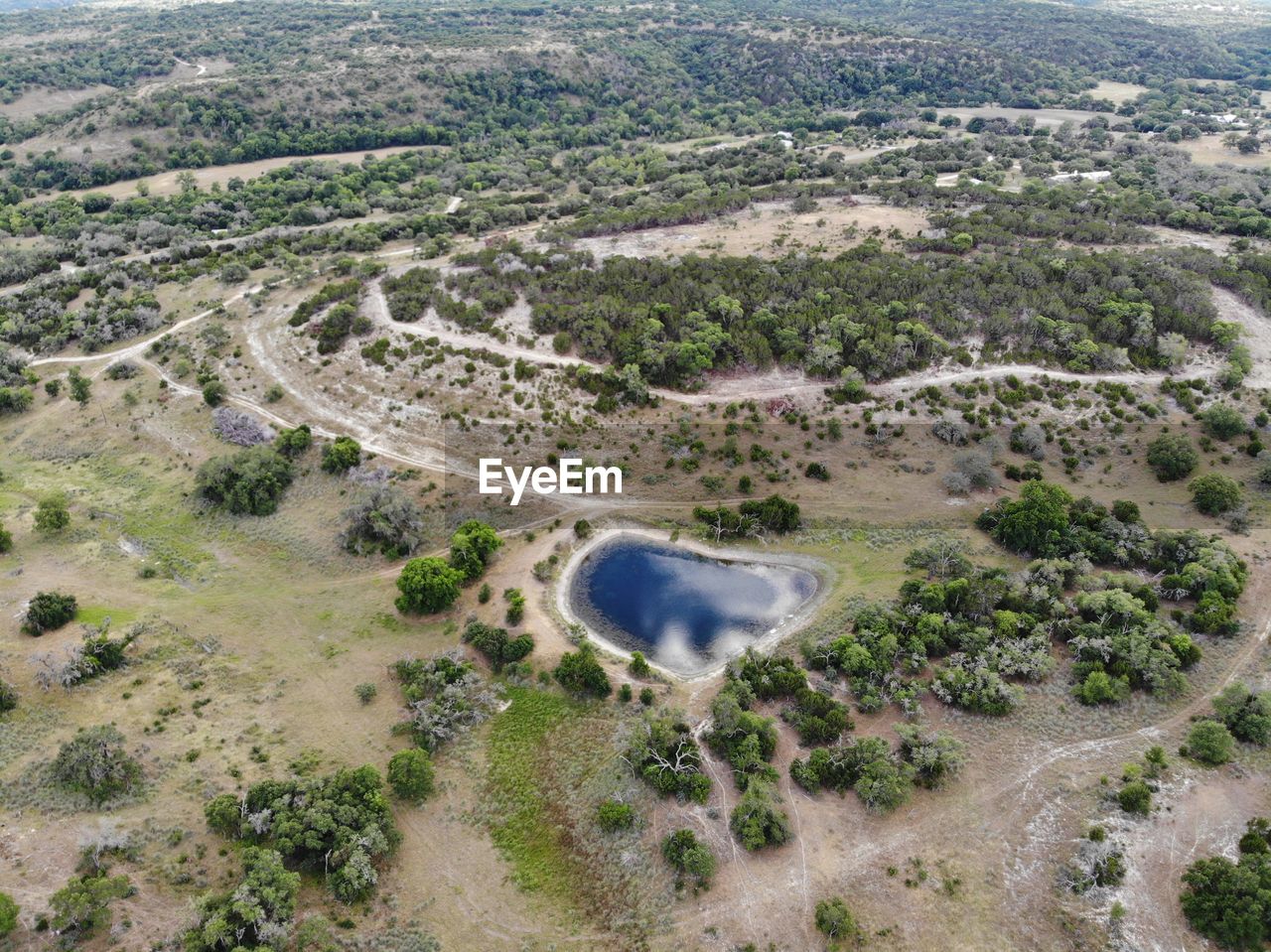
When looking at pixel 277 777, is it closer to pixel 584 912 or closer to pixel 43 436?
pixel 584 912

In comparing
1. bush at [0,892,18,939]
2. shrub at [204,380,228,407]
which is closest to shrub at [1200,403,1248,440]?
bush at [0,892,18,939]

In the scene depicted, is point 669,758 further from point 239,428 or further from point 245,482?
point 239,428

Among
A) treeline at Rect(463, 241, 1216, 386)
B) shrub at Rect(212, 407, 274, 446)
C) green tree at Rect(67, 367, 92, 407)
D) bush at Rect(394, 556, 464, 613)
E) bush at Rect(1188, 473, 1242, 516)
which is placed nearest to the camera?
bush at Rect(394, 556, 464, 613)

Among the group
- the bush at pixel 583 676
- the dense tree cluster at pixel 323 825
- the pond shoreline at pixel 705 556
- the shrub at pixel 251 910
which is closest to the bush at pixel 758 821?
the pond shoreline at pixel 705 556

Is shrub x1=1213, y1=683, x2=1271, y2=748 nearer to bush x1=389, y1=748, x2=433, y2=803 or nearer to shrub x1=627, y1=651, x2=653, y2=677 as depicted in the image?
shrub x1=627, y1=651, x2=653, y2=677

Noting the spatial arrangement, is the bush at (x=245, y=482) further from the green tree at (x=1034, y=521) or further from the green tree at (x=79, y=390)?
the green tree at (x=1034, y=521)

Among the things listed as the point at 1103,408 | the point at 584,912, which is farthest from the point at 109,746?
the point at 1103,408
